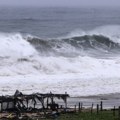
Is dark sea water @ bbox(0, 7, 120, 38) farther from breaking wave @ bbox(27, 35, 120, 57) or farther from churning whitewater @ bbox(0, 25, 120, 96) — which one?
churning whitewater @ bbox(0, 25, 120, 96)

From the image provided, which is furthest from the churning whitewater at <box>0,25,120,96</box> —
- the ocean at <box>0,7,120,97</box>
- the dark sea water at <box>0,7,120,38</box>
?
the dark sea water at <box>0,7,120,38</box>

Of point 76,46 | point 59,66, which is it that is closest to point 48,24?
point 76,46

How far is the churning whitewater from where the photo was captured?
40.4 metres

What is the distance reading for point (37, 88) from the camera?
130 ft

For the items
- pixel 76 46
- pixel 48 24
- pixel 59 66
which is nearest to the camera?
pixel 59 66

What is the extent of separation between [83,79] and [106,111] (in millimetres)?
12526

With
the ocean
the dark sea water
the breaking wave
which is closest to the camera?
the ocean

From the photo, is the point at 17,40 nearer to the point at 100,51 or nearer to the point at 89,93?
the point at 100,51

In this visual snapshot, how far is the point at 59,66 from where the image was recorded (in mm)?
50031

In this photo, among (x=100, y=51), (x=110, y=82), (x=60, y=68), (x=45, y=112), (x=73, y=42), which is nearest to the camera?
(x=45, y=112)

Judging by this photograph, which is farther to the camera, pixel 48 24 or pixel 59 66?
pixel 48 24

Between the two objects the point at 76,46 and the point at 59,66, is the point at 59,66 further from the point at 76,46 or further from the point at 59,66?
the point at 76,46

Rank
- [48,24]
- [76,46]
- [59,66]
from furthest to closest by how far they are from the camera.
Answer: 1. [48,24]
2. [76,46]
3. [59,66]

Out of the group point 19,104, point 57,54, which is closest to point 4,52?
point 57,54
